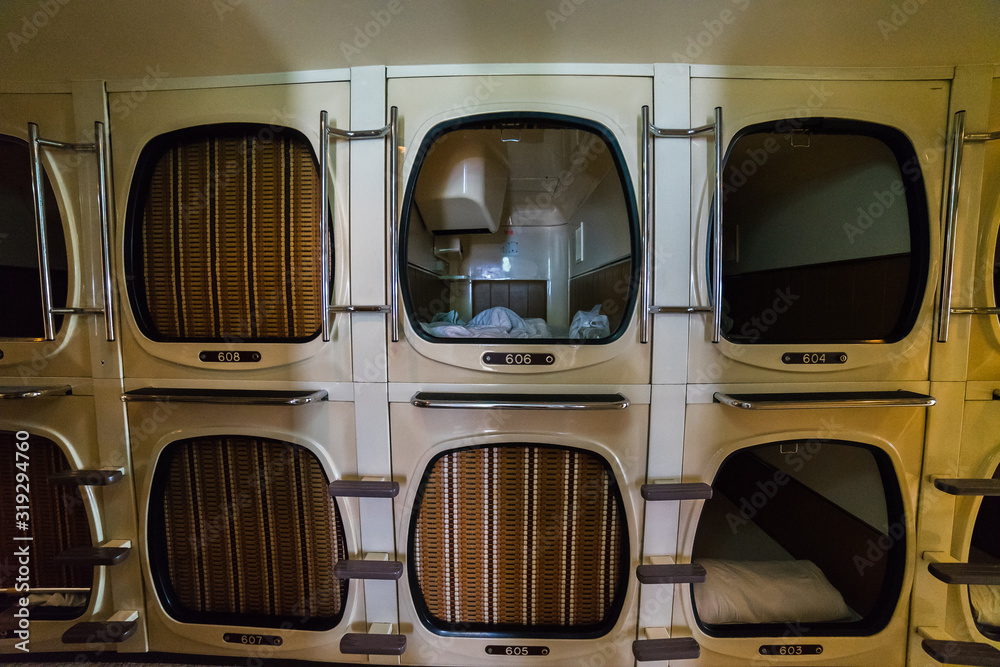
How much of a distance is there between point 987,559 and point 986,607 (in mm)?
155

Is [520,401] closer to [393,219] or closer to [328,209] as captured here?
[393,219]

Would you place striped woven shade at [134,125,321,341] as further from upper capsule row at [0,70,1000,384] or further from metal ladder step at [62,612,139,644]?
metal ladder step at [62,612,139,644]

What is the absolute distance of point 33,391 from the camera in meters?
1.09

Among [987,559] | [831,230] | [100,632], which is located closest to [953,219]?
[831,230]

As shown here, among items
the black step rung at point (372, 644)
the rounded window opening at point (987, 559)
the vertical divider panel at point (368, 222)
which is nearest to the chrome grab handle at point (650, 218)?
the vertical divider panel at point (368, 222)

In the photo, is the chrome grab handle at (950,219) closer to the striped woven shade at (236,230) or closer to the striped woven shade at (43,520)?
the striped woven shade at (236,230)

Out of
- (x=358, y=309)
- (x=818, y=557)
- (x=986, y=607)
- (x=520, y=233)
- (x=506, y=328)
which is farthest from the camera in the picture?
(x=520, y=233)

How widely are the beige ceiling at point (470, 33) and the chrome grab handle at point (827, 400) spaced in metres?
1.02

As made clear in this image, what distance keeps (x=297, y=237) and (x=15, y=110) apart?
1.00 m

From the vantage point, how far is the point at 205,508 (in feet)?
3.97

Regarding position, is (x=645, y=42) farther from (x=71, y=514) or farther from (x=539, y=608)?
(x=71, y=514)

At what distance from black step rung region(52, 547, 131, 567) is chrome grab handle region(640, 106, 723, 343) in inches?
74.9

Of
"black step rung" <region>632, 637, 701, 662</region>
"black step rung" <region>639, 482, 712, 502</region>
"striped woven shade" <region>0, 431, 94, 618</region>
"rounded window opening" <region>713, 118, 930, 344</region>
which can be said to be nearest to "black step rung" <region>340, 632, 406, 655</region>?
"black step rung" <region>632, 637, 701, 662</region>

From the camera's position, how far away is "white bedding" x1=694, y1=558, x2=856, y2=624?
3.92 ft
